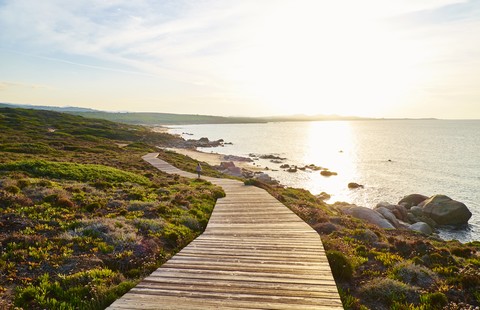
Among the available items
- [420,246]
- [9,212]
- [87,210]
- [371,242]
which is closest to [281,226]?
[371,242]

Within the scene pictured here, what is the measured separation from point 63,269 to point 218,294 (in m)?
5.87

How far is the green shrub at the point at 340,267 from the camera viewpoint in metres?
11.0

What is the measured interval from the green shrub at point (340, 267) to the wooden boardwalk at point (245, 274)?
0.71 metres

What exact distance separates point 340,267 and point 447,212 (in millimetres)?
29534

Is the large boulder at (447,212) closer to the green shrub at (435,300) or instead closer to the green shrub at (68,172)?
the green shrub at (435,300)

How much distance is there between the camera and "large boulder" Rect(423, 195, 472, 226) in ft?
109

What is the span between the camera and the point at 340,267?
36.6 feet

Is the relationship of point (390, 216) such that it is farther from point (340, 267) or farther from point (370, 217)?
point (340, 267)

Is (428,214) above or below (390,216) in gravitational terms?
below

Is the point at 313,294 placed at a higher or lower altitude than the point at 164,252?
higher

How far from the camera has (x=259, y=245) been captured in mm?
11695

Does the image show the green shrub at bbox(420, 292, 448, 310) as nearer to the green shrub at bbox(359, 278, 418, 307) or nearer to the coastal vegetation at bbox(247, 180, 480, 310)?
the coastal vegetation at bbox(247, 180, 480, 310)

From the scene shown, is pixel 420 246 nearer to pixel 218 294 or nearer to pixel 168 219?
pixel 218 294

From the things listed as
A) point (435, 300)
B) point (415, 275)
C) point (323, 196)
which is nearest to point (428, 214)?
point (323, 196)
